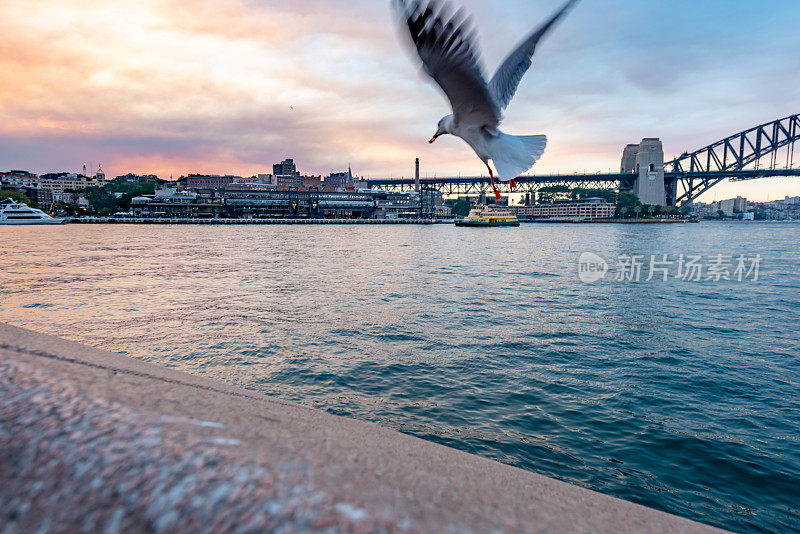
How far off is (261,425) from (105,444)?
346mm

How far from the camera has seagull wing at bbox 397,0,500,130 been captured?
3367 mm

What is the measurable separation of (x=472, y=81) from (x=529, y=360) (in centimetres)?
411

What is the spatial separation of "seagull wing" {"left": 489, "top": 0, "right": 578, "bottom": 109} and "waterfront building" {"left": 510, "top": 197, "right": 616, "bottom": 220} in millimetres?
101084

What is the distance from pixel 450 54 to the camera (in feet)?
12.6

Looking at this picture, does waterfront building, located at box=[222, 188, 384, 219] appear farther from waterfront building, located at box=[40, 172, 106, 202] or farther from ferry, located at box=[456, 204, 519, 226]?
waterfront building, located at box=[40, 172, 106, 202]

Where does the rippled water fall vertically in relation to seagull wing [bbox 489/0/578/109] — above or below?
below

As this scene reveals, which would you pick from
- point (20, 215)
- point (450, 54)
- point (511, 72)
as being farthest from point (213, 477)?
point (20, 215)

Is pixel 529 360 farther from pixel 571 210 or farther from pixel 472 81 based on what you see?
pixel 571 210

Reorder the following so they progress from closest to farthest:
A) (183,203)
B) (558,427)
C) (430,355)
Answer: (558,427) < (430,355) < (183,203)

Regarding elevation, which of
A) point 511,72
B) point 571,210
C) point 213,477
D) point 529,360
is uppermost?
point 511,72

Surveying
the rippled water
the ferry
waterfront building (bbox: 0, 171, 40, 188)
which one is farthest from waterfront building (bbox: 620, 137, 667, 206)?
waterfront building (bbox: 0, 171, 40, 188)

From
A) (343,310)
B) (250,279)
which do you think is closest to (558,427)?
(343,310)

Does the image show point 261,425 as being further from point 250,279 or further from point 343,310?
point 250,279

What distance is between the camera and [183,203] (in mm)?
87938
